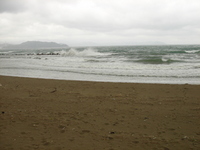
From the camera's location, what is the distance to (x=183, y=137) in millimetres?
3984

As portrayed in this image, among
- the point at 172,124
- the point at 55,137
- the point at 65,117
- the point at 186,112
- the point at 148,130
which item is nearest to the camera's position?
the point at 55,137

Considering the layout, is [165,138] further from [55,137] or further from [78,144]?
[55,137]

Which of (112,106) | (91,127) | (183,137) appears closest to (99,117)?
(91,127)

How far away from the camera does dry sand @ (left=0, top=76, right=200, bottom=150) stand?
371 cm

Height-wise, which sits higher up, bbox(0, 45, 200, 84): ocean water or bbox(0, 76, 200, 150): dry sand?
bbox(0, 45, 200, 84): ocean water

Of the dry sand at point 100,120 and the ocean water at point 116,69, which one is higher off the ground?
the ocean water at point 116,69

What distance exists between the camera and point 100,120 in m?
4.87

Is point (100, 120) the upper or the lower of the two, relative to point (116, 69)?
lower

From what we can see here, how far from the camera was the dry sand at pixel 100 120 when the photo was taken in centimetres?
371

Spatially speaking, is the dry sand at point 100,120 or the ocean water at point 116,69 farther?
the ocean water at point 116,69

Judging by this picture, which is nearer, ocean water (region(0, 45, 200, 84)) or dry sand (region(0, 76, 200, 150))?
dry sand (region(0, 76, 200, 150))

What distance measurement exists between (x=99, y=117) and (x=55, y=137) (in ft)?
4.89

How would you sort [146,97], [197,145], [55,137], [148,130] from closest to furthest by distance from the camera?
[197,145]
[55,137]
[148,130]
[146,97]

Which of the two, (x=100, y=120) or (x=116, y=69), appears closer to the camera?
(x=100, y=120)
